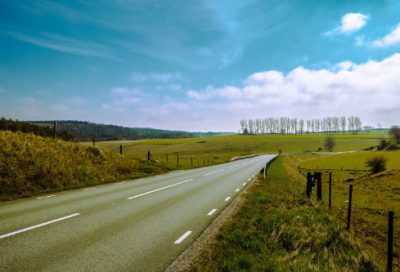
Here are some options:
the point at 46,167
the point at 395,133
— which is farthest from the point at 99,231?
the point at 395,133

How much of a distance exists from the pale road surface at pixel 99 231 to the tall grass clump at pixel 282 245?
0.91 meters

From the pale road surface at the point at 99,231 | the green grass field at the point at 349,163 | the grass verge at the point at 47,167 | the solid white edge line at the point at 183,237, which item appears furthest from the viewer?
the green grass field at the point at 349,163

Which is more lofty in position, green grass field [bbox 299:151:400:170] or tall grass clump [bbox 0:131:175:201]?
tall grass clump [bbox 0:131:175:201]

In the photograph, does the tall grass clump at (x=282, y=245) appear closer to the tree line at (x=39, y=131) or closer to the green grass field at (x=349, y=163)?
the tree line at (x=39, y=131)

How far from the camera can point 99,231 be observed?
5.82 meters

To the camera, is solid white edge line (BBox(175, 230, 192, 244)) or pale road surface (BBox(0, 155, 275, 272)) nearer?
pale road surface (BBox(0, 155, 275, 272))

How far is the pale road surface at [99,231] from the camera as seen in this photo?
428 cm

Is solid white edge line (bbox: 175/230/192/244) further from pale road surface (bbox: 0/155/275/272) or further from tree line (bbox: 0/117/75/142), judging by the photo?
tree line (bbox: 0/117/75/142)

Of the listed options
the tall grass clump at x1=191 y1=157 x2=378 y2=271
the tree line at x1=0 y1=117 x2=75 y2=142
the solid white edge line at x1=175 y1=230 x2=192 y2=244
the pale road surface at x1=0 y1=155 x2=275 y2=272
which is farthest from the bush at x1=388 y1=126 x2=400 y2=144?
the tree line at x1=0 y1=117 x2=75 y2=142

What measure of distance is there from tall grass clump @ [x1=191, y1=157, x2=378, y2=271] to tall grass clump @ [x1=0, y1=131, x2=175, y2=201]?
9756mm

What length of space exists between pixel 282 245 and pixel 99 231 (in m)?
4.90

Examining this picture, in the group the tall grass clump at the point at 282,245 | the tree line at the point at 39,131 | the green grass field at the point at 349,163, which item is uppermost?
the tree line at the point at 39,131

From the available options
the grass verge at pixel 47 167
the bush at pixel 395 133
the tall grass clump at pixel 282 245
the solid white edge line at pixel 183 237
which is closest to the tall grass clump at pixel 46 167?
the grass verge at pixel 47 167

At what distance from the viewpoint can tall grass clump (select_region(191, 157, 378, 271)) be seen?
14.4 ft
